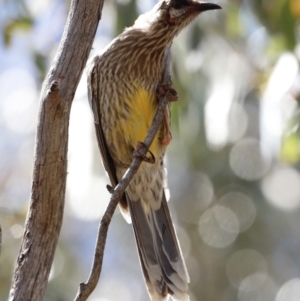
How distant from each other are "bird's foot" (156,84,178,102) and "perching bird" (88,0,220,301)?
2.3 inches


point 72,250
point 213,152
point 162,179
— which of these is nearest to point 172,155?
point 213,152

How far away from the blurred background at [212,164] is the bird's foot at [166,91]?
2.58ft

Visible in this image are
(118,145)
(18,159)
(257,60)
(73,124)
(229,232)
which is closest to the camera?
(118,145)

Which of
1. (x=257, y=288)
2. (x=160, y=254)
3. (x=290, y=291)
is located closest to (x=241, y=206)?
(x=257, y=288)

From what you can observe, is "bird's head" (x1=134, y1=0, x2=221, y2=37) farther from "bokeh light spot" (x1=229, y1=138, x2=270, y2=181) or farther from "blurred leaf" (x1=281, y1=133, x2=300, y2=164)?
"bokeh light spot" (x1=229, y1=138, x2=270, y2=181)

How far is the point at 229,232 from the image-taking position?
598 centimetres

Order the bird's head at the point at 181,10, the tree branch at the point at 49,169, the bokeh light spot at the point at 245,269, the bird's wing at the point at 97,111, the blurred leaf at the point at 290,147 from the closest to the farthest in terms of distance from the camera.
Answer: the tree branch at the point at 49,169, the bird's head at the point at 181,10, the bird's wing at the point at 97,111, the blurred leaf at the point at 290,147, the bokeh light spot at the point at 245,269

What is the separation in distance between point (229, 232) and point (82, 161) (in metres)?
1.79

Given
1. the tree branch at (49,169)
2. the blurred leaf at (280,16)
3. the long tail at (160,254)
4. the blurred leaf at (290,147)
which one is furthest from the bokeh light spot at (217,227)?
the tree branch at (49,169)

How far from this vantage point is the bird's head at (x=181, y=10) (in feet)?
11.0

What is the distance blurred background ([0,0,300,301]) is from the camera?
170 inches

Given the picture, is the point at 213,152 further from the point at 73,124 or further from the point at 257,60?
the point at 73,124

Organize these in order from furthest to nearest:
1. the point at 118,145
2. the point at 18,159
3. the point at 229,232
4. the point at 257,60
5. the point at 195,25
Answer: the point at 229,232
the point at 18,159
the point at 257,60
the point at 195,25
the point at 118,145

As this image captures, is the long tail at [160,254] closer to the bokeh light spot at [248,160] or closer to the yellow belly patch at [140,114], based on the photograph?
the yellow belly patch at [140,114]
